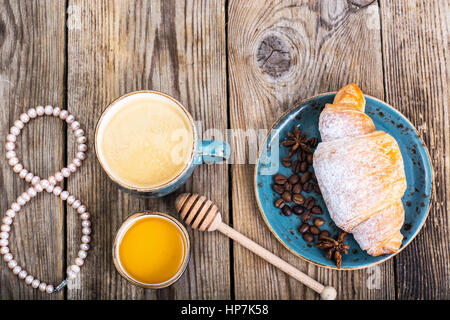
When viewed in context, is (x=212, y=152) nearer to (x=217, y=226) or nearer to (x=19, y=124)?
(x=217, y=226)

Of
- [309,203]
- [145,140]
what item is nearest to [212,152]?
[145,140]

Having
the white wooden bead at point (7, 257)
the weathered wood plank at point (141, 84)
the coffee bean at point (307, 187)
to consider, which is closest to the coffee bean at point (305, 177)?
the coffee bean at point (307, 187)

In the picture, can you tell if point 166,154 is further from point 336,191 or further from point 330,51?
point 330,51

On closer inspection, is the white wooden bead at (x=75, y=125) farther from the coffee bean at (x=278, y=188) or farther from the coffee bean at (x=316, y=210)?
the coffee bean at (x=316, y=210)

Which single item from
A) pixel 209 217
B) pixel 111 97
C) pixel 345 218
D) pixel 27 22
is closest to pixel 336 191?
pixel 345 218

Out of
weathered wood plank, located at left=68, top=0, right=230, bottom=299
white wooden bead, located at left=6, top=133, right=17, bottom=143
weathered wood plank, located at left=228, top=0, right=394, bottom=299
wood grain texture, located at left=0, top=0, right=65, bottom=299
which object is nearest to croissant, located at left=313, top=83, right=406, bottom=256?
weathered wood plank, located at left=228, top=0, right=394, bottom=299

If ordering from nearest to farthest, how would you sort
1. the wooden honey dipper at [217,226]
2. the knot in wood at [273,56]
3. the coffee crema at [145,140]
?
1. the coffee crema at [145,140]
2. the wooden honey dipper at [217,226]
3. the knot in wood at [273,56]

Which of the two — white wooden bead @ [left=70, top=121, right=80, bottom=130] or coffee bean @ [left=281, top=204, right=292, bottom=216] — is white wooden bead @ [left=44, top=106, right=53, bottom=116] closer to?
white wooden bead @ [left=70, top=121, right=80, bottom=130]
